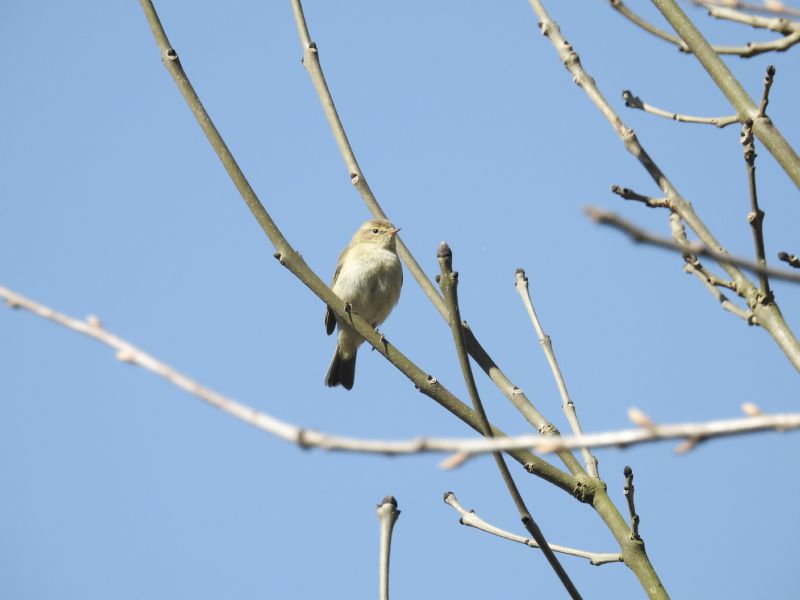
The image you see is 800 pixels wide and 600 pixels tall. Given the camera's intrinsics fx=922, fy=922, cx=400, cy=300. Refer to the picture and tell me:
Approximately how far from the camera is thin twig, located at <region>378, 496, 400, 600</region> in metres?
2.77

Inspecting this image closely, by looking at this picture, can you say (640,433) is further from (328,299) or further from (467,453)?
(328,299)

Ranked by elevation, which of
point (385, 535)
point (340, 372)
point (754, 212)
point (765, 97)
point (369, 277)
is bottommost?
point (385, 535)

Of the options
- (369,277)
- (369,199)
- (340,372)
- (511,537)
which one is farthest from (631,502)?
(340,372)

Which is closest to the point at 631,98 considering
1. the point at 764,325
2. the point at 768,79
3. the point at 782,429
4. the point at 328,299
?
the point at 768,79

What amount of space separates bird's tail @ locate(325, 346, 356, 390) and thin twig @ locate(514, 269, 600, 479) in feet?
19.2

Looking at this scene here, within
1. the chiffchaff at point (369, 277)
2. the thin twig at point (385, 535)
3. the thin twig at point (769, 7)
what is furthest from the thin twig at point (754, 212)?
the chiffchaff at point (369, 277)

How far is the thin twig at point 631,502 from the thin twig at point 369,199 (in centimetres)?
42

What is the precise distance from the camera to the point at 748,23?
2961 mm

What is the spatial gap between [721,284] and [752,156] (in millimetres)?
463

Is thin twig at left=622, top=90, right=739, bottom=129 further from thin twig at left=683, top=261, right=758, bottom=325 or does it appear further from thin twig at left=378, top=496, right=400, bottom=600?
thin twig at left=378, top=496, right=400, bottom=600

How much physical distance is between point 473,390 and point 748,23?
1.53 meters

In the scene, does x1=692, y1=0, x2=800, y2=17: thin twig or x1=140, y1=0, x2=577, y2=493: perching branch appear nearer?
x1=692, y1=0, x2=800, y2=17: thin twig

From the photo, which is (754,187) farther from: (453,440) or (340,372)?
(340,372)

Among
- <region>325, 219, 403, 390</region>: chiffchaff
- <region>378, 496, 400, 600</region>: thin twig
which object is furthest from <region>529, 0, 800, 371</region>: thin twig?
<region>325, 219, 403, 390</region>: chiffchaff
